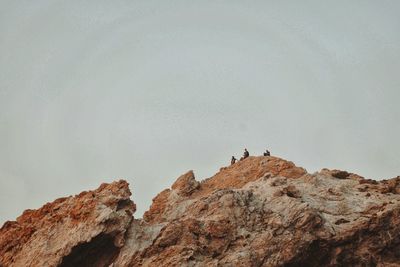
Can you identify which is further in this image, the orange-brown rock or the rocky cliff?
the rocky cliff

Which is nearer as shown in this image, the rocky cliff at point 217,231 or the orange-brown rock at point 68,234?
the orange-brown rock at point 68,234

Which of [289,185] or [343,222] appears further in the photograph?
[289,185]

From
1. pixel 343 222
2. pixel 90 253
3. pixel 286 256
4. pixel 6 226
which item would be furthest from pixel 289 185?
pixel 6 226

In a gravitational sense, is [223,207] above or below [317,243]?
above

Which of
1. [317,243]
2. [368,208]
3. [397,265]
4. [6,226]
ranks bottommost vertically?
[397,265]

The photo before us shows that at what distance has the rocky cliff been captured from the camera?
41.5m

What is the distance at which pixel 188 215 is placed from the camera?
47.9m

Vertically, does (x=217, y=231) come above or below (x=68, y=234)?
below

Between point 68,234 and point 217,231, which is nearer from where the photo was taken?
point 68,234

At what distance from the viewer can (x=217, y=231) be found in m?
43.6

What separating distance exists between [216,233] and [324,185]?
19346 mm

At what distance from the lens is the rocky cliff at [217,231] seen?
41.5 metres

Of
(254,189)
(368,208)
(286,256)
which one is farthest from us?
(254,189)

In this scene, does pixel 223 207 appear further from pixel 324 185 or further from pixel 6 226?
pixel 6 226
